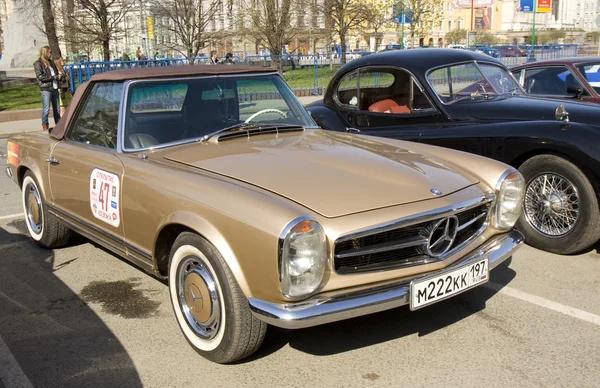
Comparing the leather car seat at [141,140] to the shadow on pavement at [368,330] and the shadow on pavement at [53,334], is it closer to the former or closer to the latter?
the shadow on pavement at [53,334]

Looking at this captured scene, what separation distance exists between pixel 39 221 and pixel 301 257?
3.40 meters

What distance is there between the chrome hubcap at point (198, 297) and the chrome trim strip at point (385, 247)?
73cm

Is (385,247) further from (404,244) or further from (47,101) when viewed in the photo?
(47,101)

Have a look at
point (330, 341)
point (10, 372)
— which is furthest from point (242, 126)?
point (10, 372)

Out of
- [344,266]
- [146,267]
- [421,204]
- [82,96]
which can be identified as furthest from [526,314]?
[82,96]

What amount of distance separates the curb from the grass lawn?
4.38 feet

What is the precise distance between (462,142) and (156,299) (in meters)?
3.04

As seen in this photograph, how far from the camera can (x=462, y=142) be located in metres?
5.60

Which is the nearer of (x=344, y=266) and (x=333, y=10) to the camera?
(x=344, y=266)

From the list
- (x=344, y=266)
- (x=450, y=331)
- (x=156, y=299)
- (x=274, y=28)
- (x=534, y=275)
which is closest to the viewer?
(x=344, y=266)

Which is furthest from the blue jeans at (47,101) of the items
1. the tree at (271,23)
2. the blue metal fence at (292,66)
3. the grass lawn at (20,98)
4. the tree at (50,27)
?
the tree at (271,23)

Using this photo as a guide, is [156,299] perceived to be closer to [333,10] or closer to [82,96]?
Answer: [82,96]

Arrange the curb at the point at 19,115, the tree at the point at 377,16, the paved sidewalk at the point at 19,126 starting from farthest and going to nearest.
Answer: the tree at the point at 377,16 → the curb at the point at 19,115 → the paved sidewalk at the point at 19,126

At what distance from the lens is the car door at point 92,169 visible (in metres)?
4.06
